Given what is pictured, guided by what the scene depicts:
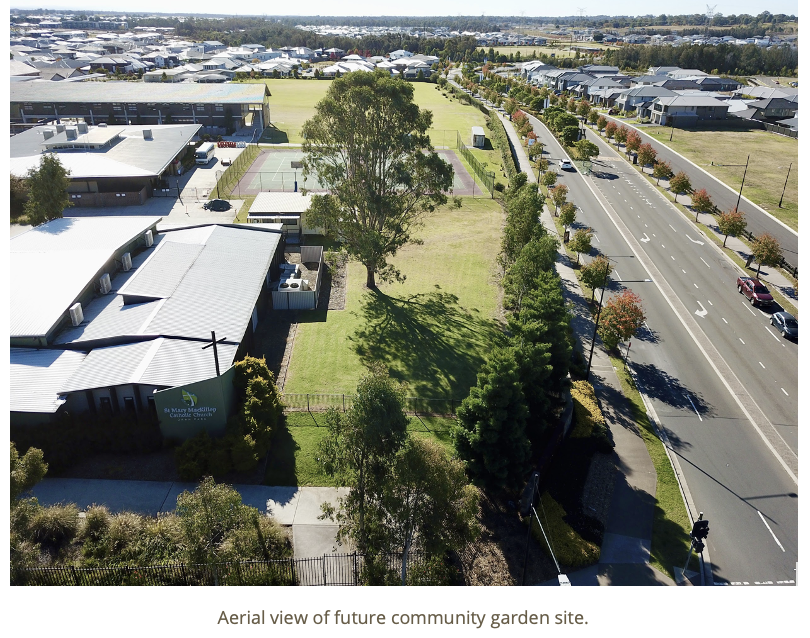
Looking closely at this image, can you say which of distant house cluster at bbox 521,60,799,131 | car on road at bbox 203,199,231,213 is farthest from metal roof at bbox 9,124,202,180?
distant house cluster at bbox 521,60,799,131

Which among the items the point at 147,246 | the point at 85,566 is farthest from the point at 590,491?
the point at 147,246

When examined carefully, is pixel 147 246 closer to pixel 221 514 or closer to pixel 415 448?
pixel 221 514

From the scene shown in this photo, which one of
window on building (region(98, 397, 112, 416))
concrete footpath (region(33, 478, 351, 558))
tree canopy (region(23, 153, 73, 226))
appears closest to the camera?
concrete footpath (region(33, 478, 351, 558))

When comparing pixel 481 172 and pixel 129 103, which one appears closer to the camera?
pixel 481 172

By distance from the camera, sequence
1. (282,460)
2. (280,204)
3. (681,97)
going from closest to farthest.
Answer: (282,460), (280,204), (681,97)

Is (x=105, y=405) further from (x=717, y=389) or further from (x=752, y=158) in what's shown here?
(x=752, y=158)

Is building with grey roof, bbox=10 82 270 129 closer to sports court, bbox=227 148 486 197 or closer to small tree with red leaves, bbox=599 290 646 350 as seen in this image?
sports court, bbox=227 148 486 197

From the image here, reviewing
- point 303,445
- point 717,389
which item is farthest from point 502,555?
point 717,389
